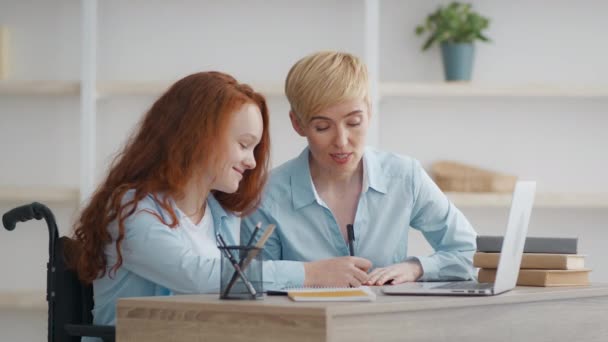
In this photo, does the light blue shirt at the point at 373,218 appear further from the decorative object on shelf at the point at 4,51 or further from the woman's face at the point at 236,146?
the decorative object on shelf at the point at 4,51

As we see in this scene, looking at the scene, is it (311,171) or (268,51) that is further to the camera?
(268,51)

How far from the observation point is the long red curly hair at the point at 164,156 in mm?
2107

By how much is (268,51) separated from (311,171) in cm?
197

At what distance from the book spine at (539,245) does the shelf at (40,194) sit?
236cm

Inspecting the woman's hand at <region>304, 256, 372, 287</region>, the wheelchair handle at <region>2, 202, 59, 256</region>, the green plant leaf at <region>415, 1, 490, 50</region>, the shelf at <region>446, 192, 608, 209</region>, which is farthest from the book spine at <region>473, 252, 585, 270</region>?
the green plant leaf at <region>415, 1, 490, 50</region>

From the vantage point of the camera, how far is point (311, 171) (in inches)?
105

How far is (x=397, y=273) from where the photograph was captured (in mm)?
2330

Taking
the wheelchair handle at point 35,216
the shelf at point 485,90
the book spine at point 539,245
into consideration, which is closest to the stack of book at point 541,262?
the book spine at point 539,245

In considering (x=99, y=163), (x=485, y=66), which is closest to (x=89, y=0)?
(x=99, y=163)

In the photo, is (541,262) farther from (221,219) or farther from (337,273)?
(221,219)

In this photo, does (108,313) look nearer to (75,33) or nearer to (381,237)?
(381,237)

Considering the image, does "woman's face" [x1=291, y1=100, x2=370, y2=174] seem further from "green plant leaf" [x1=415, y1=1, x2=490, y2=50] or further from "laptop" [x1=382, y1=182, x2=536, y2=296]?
"green plant leaf" [x1=415, y1=1, x2=490, y2=50]

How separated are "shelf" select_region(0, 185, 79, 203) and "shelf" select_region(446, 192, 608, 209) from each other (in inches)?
63.5

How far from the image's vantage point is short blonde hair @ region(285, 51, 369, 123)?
2.46 metres
